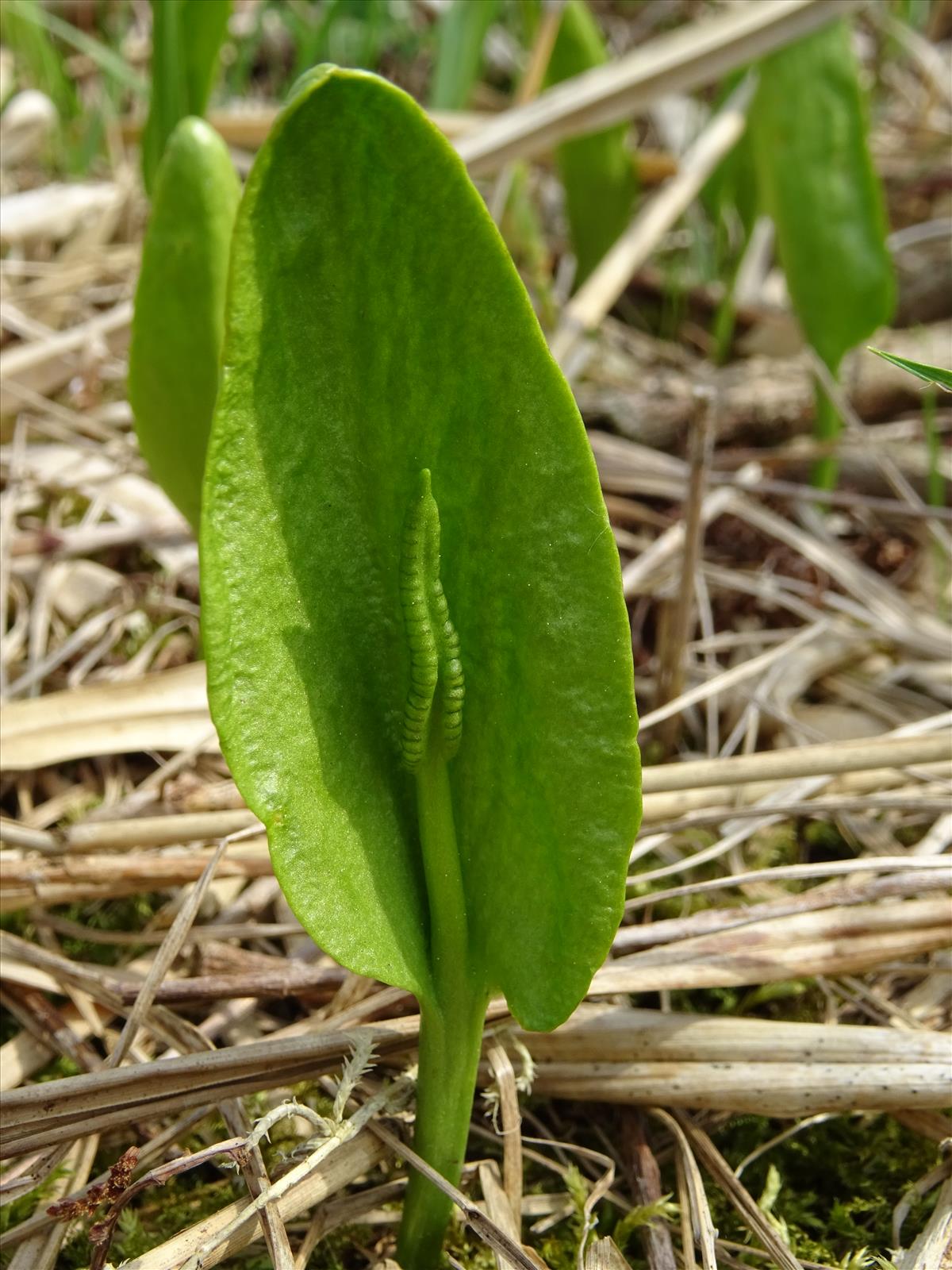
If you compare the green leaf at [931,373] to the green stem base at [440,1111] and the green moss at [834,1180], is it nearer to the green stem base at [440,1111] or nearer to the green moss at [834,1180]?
the green stem base at [440,1111]

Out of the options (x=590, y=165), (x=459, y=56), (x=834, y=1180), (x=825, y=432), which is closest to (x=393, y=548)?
(x=834, y=1180)

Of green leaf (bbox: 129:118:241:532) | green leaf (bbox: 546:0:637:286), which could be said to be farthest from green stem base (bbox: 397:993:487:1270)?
green leaf (bbox: 546:0:637:286)

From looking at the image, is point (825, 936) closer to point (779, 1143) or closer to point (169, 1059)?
point (779, 1143)

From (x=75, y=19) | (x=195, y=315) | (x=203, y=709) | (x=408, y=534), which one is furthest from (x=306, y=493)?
(x=75, y=19)

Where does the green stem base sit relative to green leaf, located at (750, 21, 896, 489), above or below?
below

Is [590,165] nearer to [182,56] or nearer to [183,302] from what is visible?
[182,56]

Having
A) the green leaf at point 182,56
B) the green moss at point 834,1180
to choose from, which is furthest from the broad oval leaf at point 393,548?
the green leaf at point 182,56

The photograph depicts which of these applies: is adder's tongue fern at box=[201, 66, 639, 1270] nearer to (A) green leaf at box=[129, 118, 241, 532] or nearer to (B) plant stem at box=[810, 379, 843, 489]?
(A) green leaf at box=[129, 118, 241, 532]
